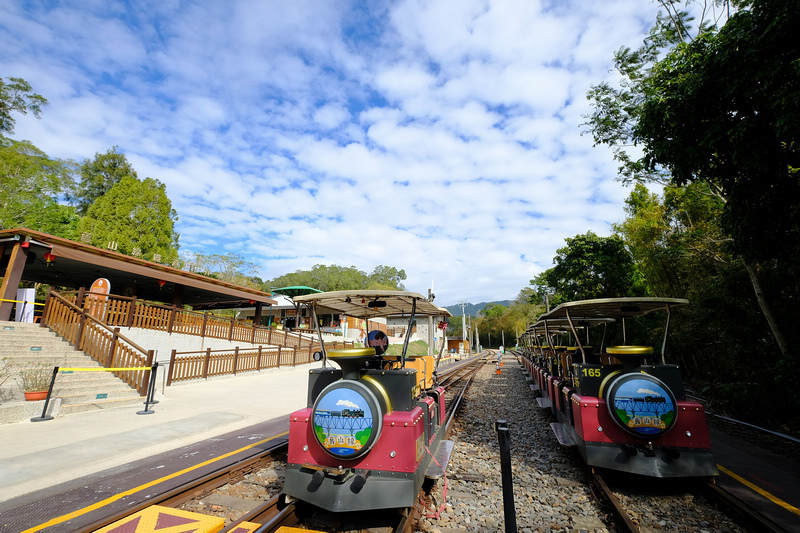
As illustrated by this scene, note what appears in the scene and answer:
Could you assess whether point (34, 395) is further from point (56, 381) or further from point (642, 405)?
point (642, 405)

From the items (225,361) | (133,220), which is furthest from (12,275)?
(133,220)

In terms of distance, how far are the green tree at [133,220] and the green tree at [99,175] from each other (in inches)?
350

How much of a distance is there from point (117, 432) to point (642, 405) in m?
8.12

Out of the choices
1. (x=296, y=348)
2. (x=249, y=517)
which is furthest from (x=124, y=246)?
(x=249, y=517)

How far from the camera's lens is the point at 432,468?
400cm

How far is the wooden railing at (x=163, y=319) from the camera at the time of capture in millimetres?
10852

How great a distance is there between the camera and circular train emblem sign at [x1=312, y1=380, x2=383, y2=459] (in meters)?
3.20

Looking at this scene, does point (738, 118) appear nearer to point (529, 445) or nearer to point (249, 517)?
point (529, 445)

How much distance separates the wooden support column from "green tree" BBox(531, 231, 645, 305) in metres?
21.8

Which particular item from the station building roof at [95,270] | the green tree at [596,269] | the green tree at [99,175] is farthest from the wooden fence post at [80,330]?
the green tree at [99,175]

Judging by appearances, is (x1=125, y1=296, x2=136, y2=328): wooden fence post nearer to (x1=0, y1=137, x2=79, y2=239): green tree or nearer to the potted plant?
the potted plant

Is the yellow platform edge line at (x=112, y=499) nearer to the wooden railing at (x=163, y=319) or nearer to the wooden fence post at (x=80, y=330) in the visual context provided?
the wooden fence post at (x=80, y=330)

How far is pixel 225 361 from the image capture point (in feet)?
42.8

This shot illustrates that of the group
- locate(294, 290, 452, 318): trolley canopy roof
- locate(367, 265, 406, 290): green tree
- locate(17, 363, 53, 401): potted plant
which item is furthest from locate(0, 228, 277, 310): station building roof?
locate(367, 265, 406, 290): green tree
